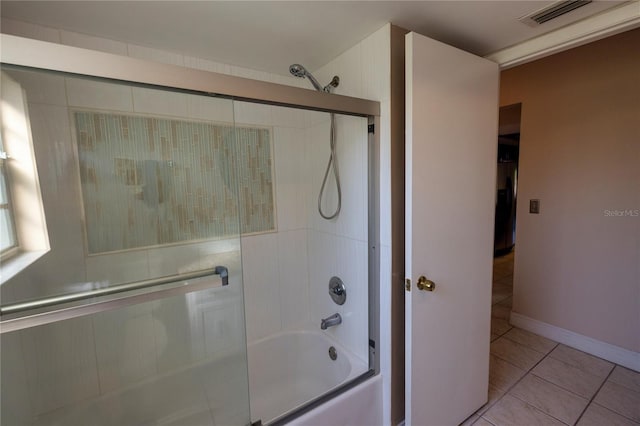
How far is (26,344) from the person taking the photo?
124 centimetres

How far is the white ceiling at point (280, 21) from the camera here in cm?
122

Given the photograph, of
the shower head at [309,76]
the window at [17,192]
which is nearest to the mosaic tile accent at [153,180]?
the window at [17,192]

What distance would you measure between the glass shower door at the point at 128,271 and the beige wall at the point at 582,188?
256 centimetres

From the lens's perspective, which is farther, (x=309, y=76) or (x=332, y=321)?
(x=332, y=321)

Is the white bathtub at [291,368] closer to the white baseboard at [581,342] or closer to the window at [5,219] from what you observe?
the window at [5,219]

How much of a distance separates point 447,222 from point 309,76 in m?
1.10

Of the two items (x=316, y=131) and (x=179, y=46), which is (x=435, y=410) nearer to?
(x=316, y=131)

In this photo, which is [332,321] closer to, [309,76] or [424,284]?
[424,284]

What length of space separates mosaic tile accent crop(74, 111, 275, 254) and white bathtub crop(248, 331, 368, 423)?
1.05 m

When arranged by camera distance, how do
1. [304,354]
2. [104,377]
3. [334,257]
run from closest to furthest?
[104,377] < [334,257] < [304,354]

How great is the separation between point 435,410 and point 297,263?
4.07 ft

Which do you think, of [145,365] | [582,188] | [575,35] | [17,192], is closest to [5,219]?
[17,192]

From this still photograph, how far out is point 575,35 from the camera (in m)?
1.38

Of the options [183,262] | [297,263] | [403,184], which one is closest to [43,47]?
[183,262]
